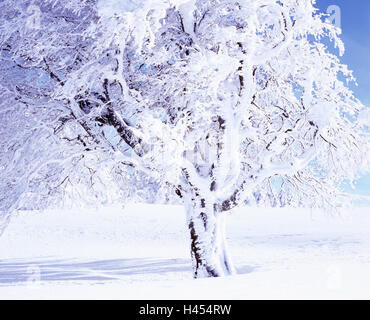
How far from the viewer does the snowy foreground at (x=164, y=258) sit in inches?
149

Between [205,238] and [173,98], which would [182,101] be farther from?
[205,238]

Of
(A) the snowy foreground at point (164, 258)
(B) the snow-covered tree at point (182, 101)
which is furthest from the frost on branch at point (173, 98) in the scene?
(A) the snowy foreground at point (164, 258)

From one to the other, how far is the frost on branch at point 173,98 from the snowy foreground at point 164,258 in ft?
5.63

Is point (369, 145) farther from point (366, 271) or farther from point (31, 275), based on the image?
point (31, 275)

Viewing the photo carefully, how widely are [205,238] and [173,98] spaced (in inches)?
125

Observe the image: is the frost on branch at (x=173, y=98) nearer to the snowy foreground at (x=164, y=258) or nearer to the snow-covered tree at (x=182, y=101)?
the snow-covered tree at (x=182, y=101)

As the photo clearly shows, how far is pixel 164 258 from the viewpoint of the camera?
51.1ft

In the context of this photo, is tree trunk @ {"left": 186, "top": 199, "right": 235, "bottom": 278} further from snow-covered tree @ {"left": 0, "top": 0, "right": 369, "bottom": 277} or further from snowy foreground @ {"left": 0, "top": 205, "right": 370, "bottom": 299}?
snowy foreground @ {"left": 0, "top": 205, "right": 370, "bottom": 299}

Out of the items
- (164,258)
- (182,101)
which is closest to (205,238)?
(182,101)

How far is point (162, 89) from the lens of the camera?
8289 mm

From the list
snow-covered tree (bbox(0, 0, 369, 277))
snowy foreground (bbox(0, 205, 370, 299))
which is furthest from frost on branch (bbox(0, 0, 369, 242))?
snowy foreground (bbox(0, 205, 370, 299))
